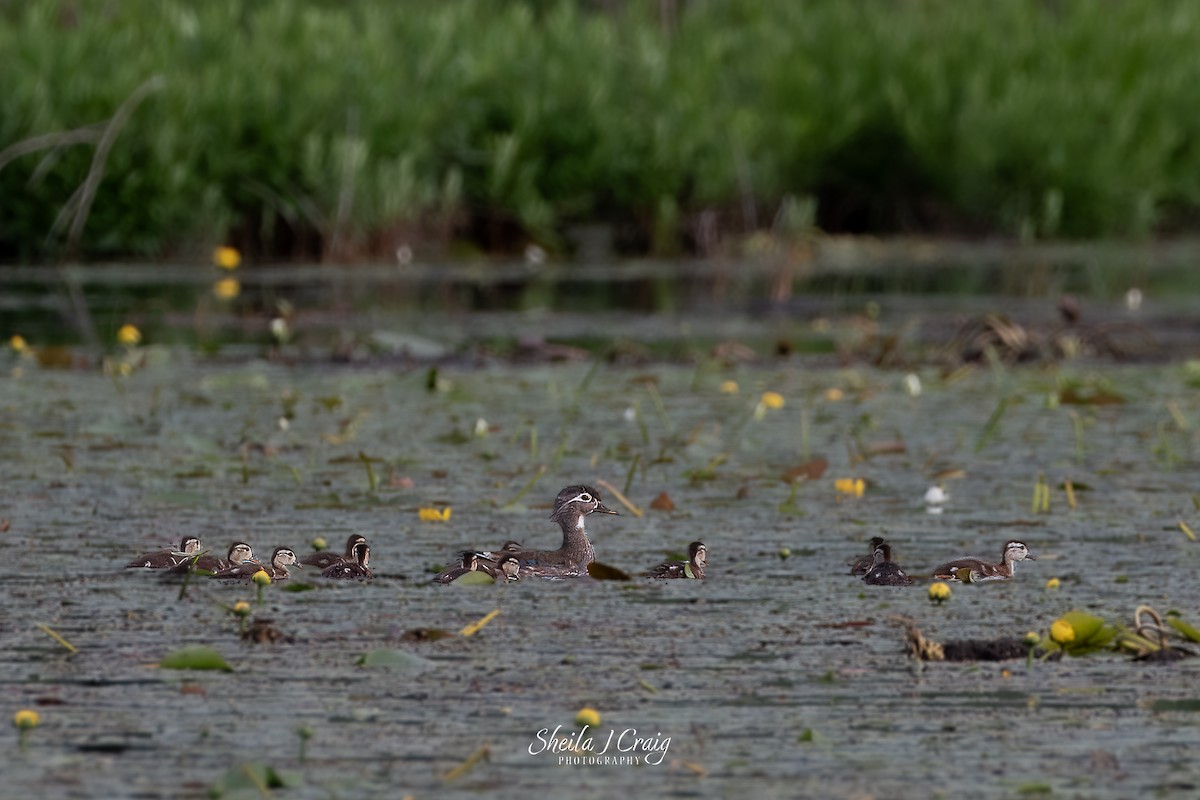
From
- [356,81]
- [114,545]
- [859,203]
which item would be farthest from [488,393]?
[859,203]

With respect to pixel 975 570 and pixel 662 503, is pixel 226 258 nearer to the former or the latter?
pixel 662 503

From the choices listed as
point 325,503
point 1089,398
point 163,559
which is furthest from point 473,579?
point 1089,398

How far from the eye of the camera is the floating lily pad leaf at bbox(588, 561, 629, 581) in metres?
5.88

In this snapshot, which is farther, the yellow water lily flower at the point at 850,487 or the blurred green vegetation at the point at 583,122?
the blurred green vegetation at the point at 583,122

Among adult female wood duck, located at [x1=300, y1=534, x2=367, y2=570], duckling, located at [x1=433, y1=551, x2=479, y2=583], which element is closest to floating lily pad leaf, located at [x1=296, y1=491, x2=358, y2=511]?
adult female wood duck, located at [x1=300, y1=534, x2=367, y2=570]

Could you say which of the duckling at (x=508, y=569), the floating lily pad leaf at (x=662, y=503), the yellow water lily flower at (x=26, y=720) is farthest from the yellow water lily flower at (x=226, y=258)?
the yellow water lily flower at (x=26, y=720)

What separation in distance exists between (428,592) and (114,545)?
110cm

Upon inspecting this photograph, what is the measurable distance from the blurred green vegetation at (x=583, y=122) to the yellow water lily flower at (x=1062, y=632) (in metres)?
12.5

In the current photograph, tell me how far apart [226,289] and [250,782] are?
478 inches

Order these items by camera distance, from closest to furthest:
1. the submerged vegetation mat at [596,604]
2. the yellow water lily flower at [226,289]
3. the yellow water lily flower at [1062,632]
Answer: the submerged vegetation mat at [596,604]
the yellow water lily flower at [1062,632]
the yellow water lily flower at [226,289]

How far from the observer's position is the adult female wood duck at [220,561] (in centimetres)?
588

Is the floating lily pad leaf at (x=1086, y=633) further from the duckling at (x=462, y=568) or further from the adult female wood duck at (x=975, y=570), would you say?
the duckling at (x=462, y=568)
